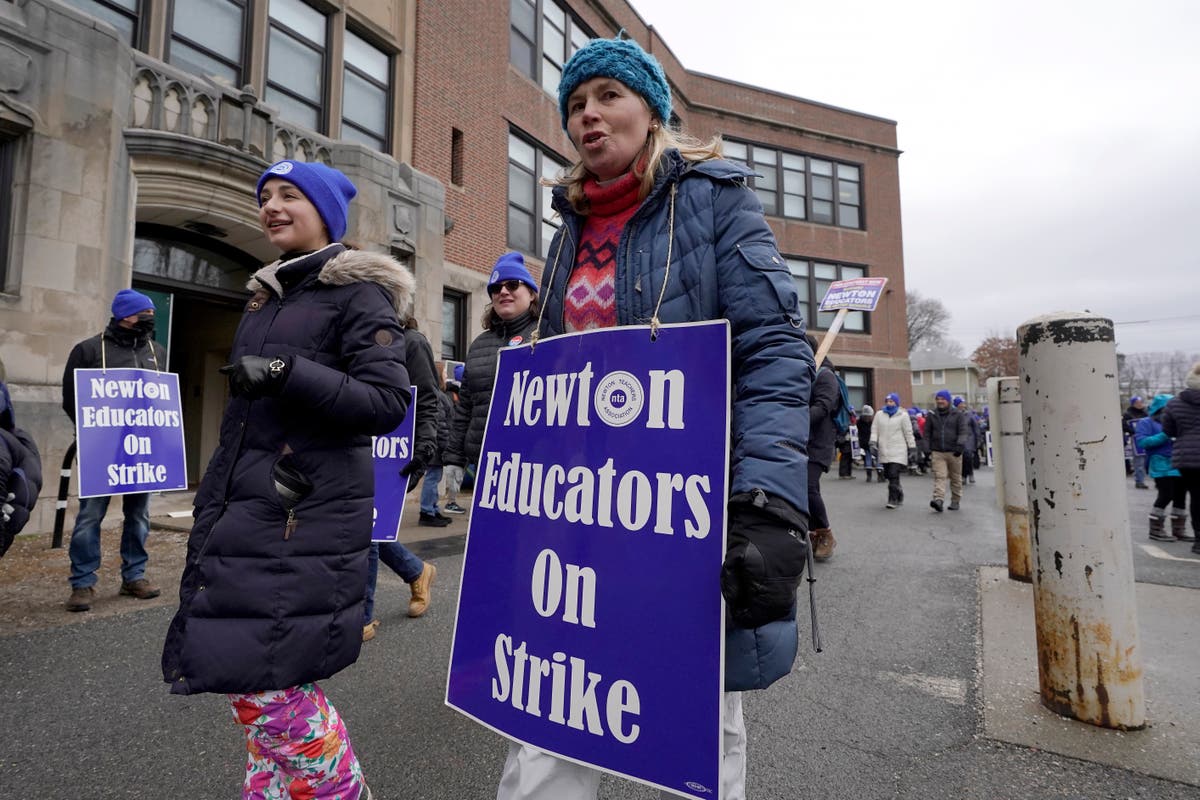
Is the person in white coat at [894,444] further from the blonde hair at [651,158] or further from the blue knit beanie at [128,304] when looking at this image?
the blue knit beanie at [128,304]

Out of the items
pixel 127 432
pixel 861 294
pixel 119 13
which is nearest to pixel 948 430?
pixel 861 294

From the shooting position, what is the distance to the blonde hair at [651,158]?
1598 millimetres

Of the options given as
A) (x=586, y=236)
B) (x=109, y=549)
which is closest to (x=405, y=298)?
(x=586, y=236)

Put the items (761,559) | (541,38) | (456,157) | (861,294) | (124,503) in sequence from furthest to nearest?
(541,38) → (456,157) → (861,294) → (124,503) → (761,559)

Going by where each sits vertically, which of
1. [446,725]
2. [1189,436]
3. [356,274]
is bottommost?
[446,725]

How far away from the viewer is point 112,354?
4.54 m

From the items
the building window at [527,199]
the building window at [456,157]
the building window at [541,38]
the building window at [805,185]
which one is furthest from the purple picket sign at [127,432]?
the building window at [805,185]

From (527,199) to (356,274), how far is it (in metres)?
13.1

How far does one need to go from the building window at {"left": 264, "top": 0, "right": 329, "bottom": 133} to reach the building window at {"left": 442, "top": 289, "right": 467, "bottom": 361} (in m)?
3.57

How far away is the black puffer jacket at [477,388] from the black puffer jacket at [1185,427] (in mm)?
6949

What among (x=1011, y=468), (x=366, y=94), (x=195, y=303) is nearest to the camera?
(x=1011, y=468)

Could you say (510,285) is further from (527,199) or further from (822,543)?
(527,199)

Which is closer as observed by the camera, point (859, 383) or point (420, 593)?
point (420, 593)

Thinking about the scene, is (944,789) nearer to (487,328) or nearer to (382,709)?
(382,709)
